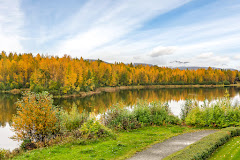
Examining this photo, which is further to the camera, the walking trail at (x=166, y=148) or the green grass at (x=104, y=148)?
the green grass at (x=104, y=148)

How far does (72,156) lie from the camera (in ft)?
33.8

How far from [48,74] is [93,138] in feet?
202

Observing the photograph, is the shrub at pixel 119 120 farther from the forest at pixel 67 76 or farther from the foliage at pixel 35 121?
the forest at pixel 67 76

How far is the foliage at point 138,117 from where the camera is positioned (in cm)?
1658

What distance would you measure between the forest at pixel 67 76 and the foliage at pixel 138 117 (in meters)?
45.9

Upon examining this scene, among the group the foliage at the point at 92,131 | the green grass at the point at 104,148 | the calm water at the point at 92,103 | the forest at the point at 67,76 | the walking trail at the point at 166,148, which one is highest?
the forest at the point at 67,76

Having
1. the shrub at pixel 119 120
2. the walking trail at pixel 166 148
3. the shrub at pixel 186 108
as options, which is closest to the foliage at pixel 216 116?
the shrub at pixel 186 108

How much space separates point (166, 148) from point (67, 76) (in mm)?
58100

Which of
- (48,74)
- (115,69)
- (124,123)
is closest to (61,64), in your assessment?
(48,74)

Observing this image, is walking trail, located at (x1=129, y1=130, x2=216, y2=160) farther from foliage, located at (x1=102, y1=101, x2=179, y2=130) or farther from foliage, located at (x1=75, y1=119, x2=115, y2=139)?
foliage, located at (x1=102, y1=101, x2=179, y2=130)

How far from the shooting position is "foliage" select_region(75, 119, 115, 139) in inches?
524

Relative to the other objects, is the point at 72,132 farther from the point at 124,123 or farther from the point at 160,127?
the point at 160,127

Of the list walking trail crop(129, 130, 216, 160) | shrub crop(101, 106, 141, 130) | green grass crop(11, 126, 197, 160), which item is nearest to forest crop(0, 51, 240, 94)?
shrub crop(101, 106, 141, 130)

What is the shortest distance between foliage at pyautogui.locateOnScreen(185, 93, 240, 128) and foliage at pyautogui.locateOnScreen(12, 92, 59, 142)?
11977 mm
